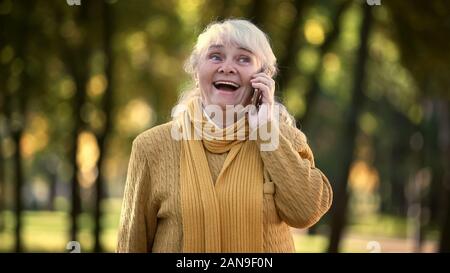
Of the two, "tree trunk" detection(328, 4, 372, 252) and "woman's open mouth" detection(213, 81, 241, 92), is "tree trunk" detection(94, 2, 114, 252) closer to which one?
"tree trunk" detection(328, 4, 372, 252)

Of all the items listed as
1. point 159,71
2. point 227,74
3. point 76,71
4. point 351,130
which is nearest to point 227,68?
point 227,74

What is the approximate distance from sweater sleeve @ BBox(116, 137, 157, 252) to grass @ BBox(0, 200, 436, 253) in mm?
10821

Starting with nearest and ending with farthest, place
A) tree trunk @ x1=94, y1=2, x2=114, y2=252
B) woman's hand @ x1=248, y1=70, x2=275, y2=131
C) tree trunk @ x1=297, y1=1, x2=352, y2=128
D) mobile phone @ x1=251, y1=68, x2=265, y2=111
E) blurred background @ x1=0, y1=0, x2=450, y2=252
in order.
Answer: woman's hand @ x1=248, y1=70, x2=275, y2=131 < mobile phone @ x1=251, y1=68, x2=265, y2=111 < blurred background @ x1=0, y1=0, x2=450, y2=252 < tree trunk @ x1=94, y1=2, x2=114, y2=252 < tree trunk @ x1=297, y1=1, x2=352, y2=128

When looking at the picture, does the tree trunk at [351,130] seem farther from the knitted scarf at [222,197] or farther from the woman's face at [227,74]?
the knitted scarf at [222,197]


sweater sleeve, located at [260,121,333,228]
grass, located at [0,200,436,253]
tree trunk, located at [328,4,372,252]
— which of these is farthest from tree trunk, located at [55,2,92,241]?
sweater sleeve, located at [260,121,333,228]

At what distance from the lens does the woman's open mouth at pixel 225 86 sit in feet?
11.0

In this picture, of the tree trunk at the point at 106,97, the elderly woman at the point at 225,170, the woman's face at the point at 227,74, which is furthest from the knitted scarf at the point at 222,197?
the tree trunk at the point at 106,97

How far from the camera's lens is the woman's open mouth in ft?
11.0

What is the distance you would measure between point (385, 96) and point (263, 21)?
10528 millimetres

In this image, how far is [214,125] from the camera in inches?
129

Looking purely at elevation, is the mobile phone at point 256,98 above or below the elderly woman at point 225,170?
above

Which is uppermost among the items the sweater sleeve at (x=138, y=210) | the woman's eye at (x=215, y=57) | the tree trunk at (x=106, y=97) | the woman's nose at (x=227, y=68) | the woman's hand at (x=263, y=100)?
the tree trunk at (x=106, y=97)

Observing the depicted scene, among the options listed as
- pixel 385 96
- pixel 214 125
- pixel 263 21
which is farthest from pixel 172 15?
pixel 214 125
